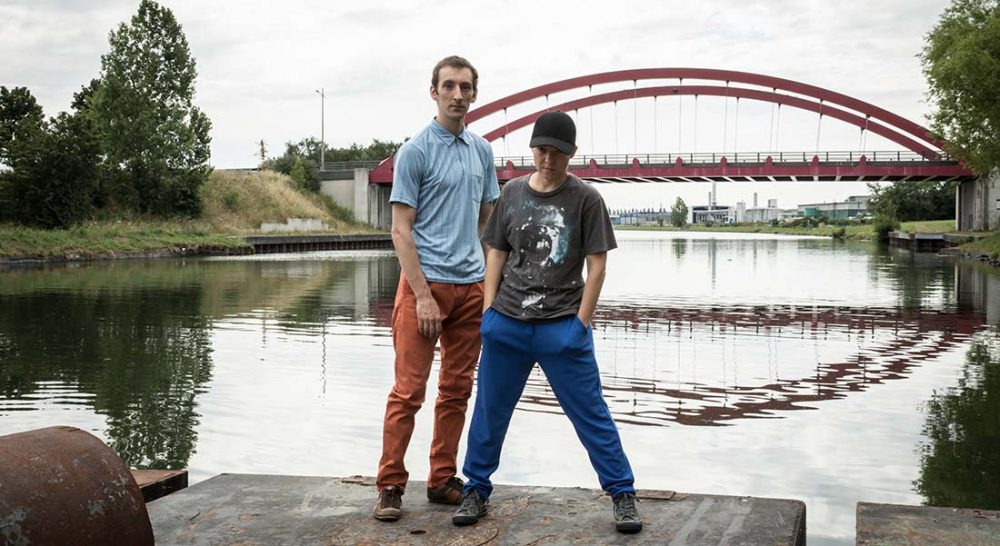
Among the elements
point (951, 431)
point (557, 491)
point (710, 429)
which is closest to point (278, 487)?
point (557, 491)

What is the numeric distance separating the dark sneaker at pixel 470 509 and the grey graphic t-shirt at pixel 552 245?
2.29 feet

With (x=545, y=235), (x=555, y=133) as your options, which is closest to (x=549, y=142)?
(x=555, y=133)

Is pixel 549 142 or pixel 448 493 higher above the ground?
pixel 549 142

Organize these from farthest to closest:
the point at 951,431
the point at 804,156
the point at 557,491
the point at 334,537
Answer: the point at 804,156
the point at 951,431
the point at 557,491
the point at 334,537

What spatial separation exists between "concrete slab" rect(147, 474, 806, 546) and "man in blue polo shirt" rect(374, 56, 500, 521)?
28 centimetres

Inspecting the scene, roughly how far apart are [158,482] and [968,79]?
34369mm

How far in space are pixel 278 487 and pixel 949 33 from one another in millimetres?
37357

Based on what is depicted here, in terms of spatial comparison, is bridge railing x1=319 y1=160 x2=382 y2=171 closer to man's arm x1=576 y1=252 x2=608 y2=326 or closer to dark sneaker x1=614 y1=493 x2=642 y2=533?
man's arm x1=576 y1=252 x2=608 y2=326

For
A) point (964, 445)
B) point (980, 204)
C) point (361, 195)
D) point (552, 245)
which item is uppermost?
point (361, 195)

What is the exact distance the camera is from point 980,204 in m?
52.2

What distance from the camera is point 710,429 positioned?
6.95 m

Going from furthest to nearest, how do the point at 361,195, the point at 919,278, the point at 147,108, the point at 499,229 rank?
the point at 361,195
the point at 147,108
the point at 919,278
the point at 499,229

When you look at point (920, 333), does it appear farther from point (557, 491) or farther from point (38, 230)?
point (38, 230)

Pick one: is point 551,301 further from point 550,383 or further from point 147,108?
point 147,108
